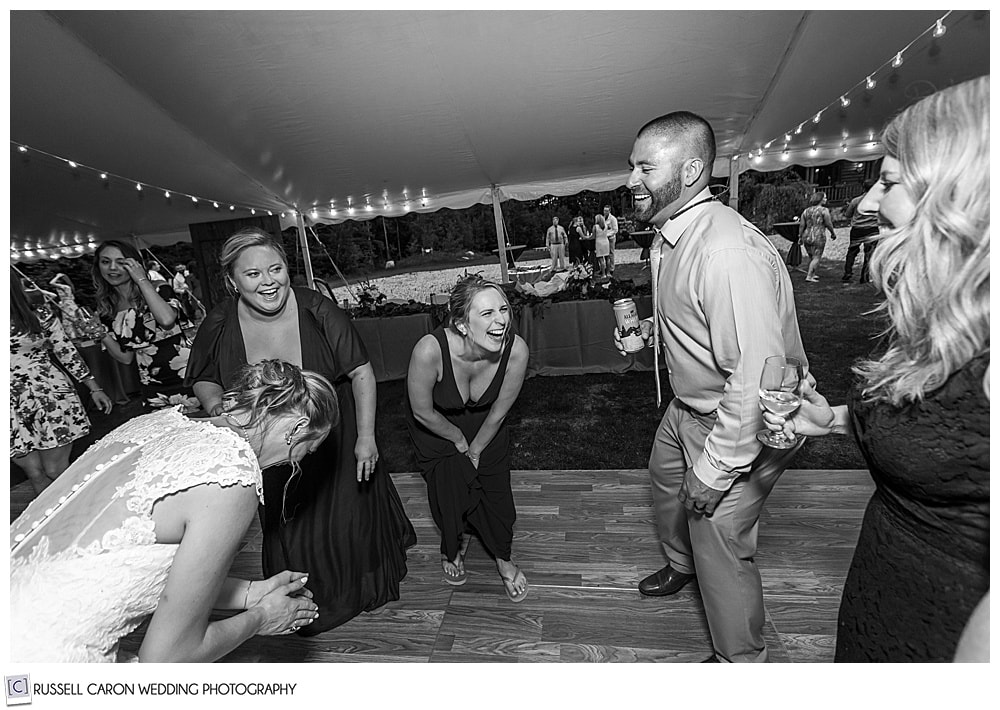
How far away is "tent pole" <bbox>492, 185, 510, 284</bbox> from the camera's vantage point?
5.54 metres

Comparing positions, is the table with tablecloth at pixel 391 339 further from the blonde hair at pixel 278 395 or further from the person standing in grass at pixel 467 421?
the blonde hair at pixel 278 395

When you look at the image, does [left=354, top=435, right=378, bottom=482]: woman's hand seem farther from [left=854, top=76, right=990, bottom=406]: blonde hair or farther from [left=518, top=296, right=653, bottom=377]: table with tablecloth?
[left=518, top=296, right=653, bottom=377]: table with tablecloth

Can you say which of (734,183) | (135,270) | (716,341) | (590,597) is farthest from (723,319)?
(734,183)

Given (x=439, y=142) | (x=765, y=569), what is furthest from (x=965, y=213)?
(x=439, y=142)

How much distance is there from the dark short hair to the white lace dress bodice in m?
1.17

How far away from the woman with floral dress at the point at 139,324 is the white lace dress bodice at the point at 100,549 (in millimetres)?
1663

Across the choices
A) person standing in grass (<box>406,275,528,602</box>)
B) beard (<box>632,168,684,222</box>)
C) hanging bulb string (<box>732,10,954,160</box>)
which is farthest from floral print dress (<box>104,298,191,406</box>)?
hanging bulb string (<box>732,10,954,160</box>)

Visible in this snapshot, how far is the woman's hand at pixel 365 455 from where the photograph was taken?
5.57 ft

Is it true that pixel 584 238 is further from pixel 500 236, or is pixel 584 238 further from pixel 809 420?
pixel 809 420

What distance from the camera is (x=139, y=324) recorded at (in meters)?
2.47

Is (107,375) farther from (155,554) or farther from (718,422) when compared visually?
(718,422)

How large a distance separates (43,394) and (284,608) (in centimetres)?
185

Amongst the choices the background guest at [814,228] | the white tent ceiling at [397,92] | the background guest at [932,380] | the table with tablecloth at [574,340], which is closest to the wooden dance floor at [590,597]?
the background guest at [932,380]

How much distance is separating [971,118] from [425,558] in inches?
78.6
